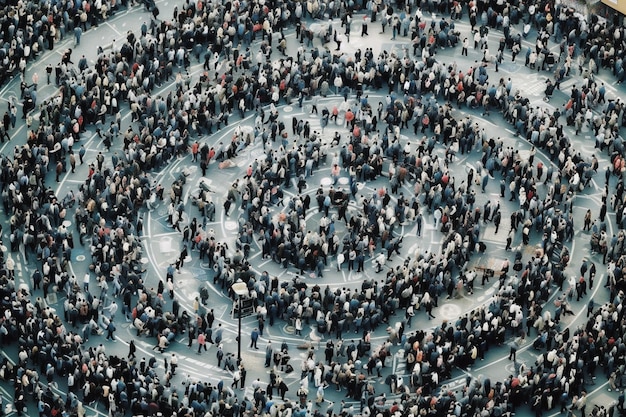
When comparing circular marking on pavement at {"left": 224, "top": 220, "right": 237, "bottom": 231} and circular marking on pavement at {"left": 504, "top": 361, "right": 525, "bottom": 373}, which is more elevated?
circular marking on pavement at {"left": 224, "top": 220, "right": 237, "bottom": 231}

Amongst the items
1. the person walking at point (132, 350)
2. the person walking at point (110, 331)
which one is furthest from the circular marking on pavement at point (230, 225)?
the person walking at point (132, 350)

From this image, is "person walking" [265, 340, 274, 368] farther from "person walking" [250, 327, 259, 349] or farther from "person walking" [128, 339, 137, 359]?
"person walking" [128, 339, 137, 359]

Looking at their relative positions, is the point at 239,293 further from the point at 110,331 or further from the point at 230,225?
the point at 230,225

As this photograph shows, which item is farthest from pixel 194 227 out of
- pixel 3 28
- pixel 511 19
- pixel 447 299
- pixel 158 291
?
pixel 511 19

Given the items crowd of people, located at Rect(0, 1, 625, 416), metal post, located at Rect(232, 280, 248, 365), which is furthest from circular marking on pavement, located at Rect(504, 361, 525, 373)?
metal post, located at Rect(232, 280, 248, 365)

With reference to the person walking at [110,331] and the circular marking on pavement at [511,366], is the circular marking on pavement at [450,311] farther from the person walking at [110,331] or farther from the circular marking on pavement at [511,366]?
the person walking at [110,331]

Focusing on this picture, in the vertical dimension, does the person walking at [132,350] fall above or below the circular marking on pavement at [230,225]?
below
